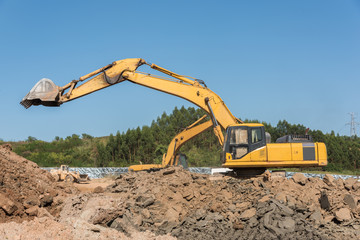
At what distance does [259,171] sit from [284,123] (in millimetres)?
20895

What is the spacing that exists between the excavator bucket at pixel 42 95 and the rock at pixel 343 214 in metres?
8.89

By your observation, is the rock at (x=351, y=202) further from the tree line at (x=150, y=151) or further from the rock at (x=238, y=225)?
the tree line at (x=150, y=151)

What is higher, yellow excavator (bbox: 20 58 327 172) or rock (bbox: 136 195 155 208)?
yellow excavator (bbox: 20 58 327 172)

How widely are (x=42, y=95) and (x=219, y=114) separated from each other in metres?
5.88

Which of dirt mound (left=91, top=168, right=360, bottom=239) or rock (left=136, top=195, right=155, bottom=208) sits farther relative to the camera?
rock (left=136, top=195, right=155, bottom=208)

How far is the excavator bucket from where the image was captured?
38.4 ft

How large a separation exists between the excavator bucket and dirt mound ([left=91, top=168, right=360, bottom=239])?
12.0 ft

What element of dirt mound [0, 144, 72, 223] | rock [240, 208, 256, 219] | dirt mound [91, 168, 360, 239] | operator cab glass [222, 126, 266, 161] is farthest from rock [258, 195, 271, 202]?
dirt mound [0, 144, 72, 223]

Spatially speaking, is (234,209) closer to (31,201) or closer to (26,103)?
(31,201)

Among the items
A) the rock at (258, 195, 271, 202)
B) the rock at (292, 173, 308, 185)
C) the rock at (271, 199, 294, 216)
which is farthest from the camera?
the rock at (292, 173, 308, 185)

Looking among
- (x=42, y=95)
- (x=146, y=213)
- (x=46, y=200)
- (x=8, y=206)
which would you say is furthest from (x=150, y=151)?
(x=8, y=206)

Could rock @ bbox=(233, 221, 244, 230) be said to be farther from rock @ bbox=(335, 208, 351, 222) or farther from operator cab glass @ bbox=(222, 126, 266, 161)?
operator cab glass @ bbox=(222, 126, 266, 161)

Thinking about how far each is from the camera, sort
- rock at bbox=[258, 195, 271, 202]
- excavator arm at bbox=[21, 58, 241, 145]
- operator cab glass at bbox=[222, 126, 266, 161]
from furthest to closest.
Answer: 1. excavator arm at bbox=[21, 58, 241, 145]
2. operator cab glass at bbox=[222, 126, 266, 161]
3. rock at bbox=[258, 195, 271, 202]

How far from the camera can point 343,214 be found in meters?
9.20
